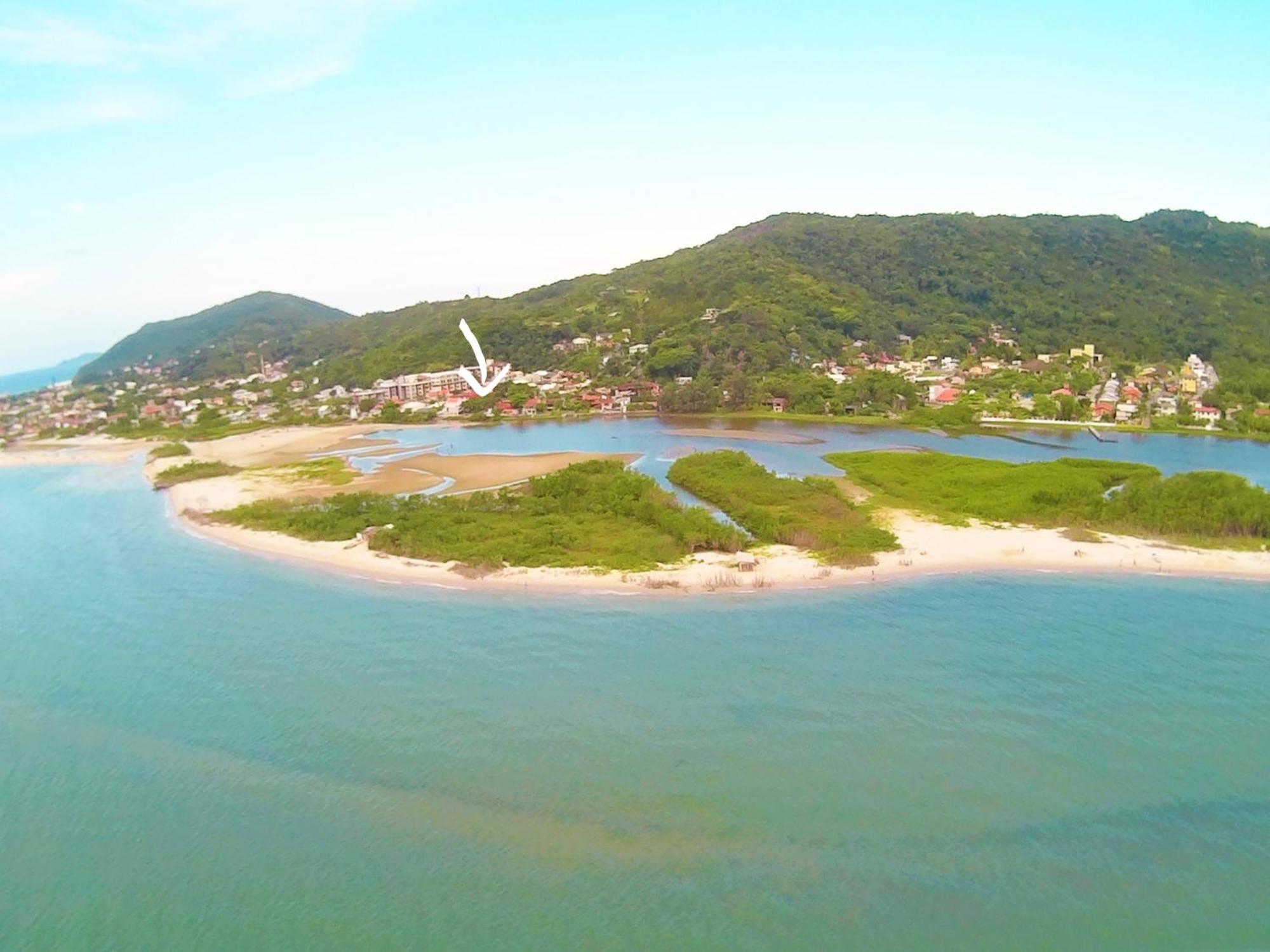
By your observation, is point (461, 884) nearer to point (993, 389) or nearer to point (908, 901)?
point (908, 901)

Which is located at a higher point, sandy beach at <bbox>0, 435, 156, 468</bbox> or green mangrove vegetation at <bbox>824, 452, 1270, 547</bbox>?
sandy beach at <bbox>0, 435, 156, 468</bbox>

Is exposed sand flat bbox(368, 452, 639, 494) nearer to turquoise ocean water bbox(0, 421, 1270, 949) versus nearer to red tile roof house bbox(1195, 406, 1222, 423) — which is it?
turquoise ocean water bbox(0, 421, 1270, 949)

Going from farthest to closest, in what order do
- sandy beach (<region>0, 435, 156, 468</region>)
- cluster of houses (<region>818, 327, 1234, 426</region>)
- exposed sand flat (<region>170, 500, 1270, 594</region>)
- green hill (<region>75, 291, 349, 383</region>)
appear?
green hill (<region>75, 291, 349, 383</region>) → cluster of houses (<region>818, 327, 1234, 426</region>) → sandy beach (<region>0, 435, 156, 468</region>) → exposed sand flat (<region>170, 500, 1270, 594</region>)

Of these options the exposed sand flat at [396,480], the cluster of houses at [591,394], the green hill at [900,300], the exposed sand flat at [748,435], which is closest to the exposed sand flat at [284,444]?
the exposed sand flat at [396,480]

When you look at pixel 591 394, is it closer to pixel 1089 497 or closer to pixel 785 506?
pixel 785 506

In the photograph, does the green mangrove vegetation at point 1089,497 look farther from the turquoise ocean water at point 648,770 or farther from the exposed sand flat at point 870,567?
the turquoise ocean water at point 648,770

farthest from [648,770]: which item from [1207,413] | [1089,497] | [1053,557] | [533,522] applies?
[1207,413]

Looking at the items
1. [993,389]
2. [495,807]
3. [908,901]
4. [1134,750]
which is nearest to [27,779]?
[495,807]

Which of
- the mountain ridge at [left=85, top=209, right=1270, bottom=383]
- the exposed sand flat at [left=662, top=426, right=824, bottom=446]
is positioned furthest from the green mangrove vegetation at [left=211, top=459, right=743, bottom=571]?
the mountain ridge at [left=85, top=209, right=1270, bottom=383]
